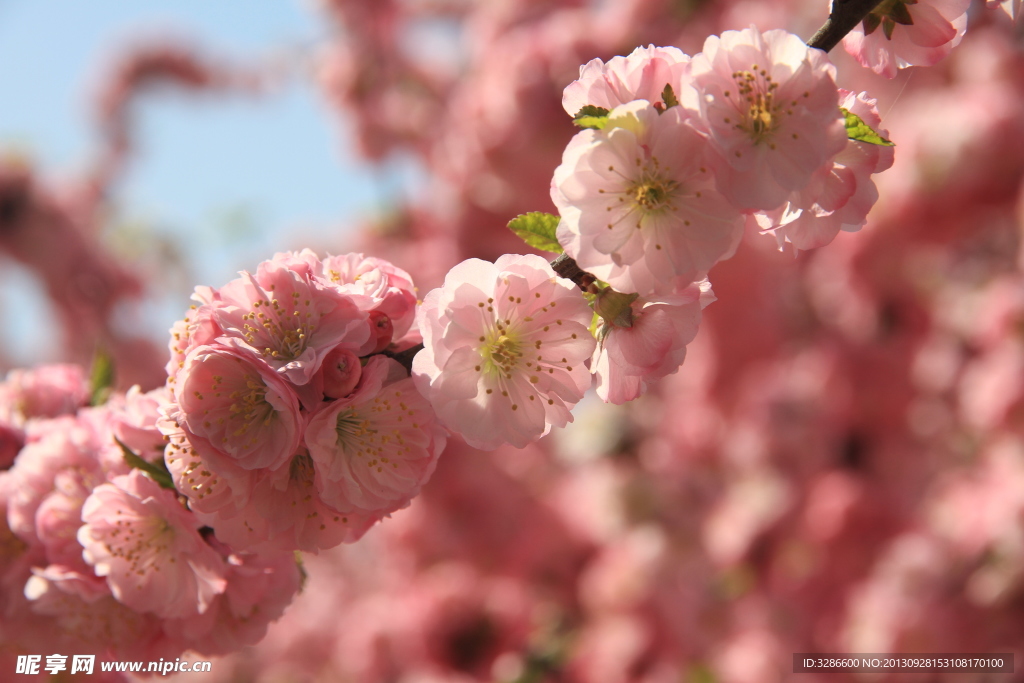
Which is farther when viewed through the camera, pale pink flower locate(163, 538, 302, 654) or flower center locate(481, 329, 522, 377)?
pale pink flower locate(163, 538, 302, 654)

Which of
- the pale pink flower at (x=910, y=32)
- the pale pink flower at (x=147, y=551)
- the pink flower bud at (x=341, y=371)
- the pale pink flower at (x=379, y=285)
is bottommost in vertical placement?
the pale pink flower at (x=147, y=551)

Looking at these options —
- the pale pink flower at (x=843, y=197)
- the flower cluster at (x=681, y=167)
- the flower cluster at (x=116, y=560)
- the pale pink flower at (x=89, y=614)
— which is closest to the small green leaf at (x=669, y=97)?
the flower cluster at (x=681, y=167)

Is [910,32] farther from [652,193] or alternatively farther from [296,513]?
[296,513]

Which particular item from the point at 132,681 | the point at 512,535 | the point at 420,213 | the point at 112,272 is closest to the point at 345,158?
the point at 420,213

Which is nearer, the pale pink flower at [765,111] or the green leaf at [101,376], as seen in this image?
the pale pink flower at [765,111]

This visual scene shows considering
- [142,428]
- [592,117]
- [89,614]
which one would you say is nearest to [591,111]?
[592,117]

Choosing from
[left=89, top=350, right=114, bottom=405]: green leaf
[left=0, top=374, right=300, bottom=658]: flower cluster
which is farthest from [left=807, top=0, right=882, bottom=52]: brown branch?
[left=89, top=350, right=114, bottom=405]: green leaf

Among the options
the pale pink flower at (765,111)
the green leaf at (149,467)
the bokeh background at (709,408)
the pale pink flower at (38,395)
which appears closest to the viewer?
the pale pink flower at (765,111)

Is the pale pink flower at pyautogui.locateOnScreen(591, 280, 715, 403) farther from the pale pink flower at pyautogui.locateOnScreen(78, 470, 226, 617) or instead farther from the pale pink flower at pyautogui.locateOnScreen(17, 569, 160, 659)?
the pale pink flower at pyautogui.locateOnScreen(17, 569, 160, 659)

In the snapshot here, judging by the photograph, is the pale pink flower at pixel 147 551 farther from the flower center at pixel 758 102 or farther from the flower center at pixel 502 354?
the flower center at pixel 758 102
